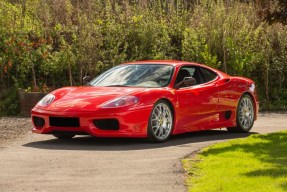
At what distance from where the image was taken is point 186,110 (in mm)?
12688

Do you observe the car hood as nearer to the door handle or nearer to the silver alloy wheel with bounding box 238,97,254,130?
the door handle

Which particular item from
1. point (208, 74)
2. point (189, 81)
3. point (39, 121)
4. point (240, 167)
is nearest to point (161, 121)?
point (189, 81)

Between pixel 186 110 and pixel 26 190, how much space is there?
5292 mm

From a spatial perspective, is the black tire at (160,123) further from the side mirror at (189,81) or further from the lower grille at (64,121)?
the lower grille at (64,121)

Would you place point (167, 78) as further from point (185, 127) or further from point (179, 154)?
point (179, 154)

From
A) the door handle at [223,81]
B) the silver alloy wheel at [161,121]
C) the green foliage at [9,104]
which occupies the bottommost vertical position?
the green foliage at [9,104]

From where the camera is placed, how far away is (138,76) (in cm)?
1277

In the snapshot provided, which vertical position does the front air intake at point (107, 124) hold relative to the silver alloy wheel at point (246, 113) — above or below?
above

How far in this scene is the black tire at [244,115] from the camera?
14.0 meters

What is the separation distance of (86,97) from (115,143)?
0.85 m

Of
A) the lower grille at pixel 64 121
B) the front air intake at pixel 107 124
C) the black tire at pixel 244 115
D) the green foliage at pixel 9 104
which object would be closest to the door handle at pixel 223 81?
the black tire at pixel 244 115

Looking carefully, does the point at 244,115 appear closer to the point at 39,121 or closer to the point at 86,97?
the point at 86,97

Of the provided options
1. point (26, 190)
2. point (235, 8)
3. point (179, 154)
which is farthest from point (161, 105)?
point (235, 8)

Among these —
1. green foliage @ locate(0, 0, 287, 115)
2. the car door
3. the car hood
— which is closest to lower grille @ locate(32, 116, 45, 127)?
the car hood
